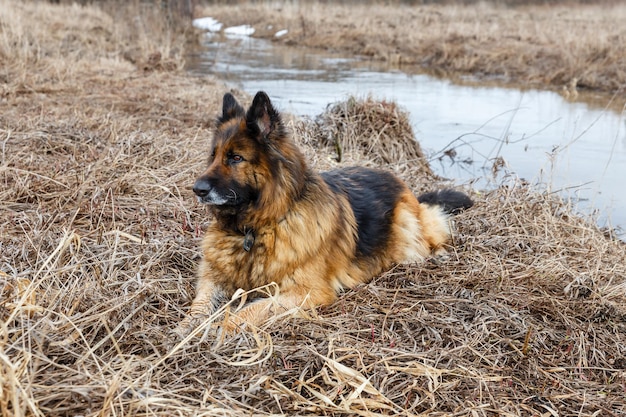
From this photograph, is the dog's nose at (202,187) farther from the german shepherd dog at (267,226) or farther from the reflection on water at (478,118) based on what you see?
the reflection on water at (478,118)

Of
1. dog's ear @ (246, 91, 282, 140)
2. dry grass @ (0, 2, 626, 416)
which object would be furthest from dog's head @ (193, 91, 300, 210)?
dry grass @ (0, 2, 626, 416)

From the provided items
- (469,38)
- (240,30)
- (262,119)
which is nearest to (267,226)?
(262,119)

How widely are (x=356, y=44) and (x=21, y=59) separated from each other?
1411 cm

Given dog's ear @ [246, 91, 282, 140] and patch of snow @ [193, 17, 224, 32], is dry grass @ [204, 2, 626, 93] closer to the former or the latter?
patch of snow @ [193, 17, 224, 32]

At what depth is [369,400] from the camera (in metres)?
2.61

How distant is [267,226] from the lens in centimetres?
375

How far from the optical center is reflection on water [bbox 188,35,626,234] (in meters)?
7.37

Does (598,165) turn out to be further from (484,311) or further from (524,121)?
(484,311)

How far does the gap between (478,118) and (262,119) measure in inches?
329

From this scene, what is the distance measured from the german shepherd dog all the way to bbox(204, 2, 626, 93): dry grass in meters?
9.94

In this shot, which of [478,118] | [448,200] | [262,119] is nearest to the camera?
[262,119]

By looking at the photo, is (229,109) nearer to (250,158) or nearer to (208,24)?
(250,158)

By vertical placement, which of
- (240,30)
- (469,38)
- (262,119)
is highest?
(240,30)

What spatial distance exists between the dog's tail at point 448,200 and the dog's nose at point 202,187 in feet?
8.54
